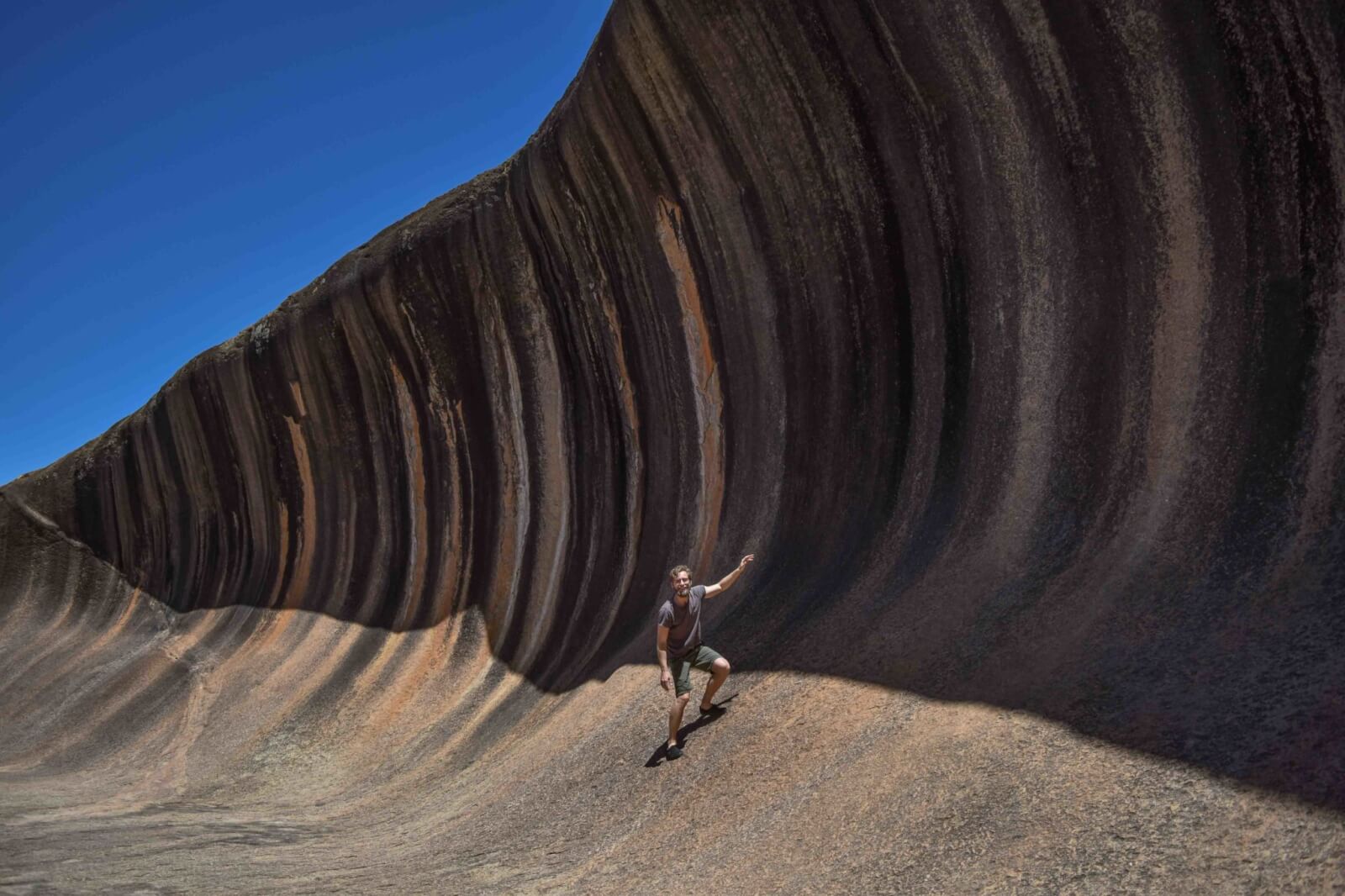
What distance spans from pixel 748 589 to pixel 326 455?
8.27 metres

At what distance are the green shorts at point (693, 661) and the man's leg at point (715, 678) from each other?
3cm

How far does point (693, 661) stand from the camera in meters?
6.00

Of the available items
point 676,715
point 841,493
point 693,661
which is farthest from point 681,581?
point 841,493

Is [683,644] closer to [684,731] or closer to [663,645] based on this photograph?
[663,645]

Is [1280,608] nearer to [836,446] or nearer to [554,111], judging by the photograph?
[836,446]

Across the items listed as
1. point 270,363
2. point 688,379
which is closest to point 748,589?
point 688,379

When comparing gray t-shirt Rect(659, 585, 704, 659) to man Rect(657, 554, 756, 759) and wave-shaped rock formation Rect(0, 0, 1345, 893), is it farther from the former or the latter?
wave-shaped rock formation Rect(0, 0, 1345, 893)

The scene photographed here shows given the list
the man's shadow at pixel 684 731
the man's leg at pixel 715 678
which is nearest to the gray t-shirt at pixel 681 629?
the man's leg at pixel 715 678

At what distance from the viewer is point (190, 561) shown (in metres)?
16.6

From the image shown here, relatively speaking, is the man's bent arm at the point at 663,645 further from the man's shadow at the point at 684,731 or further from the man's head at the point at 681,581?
the man's shadow at the point at 684,731

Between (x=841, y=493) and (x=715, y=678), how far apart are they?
1.72 meters

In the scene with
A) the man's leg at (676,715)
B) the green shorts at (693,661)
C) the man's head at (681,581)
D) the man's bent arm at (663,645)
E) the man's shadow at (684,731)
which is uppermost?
the man's head at (681,581)

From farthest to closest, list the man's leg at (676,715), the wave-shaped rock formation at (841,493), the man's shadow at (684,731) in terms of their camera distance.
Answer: the man's shadow at (684,731) < the man's leg at (676,715) < the wave-shaped rock formation at (841,493)

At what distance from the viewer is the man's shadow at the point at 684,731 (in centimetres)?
588
